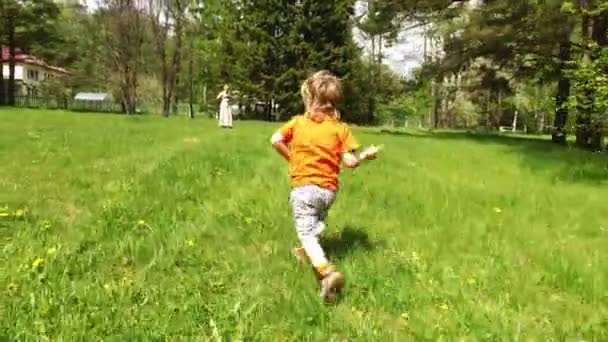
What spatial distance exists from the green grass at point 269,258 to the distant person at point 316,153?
1.36 feet

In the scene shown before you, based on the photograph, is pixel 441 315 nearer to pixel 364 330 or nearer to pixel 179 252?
pixel 364 330

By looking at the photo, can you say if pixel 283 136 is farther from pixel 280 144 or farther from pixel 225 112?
pixel 225 112

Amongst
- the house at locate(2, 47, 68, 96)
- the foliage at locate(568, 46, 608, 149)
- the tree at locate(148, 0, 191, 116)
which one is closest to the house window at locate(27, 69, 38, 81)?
the house at locate(2, 47, 68, 96)

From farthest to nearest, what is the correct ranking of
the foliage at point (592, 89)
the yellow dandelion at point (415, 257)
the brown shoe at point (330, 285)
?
1. the foliage at point (592, 89)
2. the yellow dandelion at point (415, 257)
3. the brown shoe at point (330, 285)

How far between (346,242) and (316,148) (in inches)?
53.6

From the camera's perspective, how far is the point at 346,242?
6.31m

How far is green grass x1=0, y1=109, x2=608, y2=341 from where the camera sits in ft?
14.1

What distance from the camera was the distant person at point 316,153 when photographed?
5230 mm

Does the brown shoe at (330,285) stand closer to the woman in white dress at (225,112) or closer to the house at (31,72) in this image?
the woman in white dress at (225,112)

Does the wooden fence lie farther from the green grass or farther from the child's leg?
the child's leg

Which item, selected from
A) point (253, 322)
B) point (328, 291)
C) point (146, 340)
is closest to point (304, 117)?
point (328, 291)

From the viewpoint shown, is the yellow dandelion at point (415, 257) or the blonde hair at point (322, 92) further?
the yellow dandelion at point (415, 257)

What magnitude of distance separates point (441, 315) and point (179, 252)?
2.22m

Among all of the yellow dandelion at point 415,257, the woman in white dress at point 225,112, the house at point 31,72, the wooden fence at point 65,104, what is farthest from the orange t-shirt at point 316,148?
the house at point 31,72
